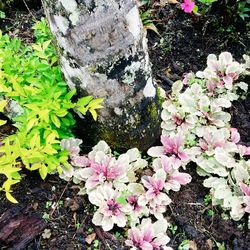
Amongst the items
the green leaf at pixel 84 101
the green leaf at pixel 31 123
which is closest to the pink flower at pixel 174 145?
the green leaf at pixel 84 101

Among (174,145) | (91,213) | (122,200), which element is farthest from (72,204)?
(174,145)

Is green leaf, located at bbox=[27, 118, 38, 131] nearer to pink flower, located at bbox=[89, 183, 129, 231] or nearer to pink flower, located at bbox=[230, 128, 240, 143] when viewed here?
pink flower, located at bbox=[89, 183, 129, 231]

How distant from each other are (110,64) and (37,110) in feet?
1.69

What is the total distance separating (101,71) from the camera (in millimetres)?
2549

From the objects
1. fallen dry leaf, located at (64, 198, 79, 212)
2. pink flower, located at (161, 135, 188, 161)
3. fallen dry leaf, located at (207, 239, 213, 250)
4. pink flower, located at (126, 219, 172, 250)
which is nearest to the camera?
pink flower, located at (126, 219, 172, 250)

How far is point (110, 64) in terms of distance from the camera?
253 centimetres

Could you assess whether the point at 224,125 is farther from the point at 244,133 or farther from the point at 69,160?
the point at 69,160

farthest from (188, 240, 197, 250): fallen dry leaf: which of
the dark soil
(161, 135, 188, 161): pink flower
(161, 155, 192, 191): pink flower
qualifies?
(161, 135, 188, 161): pink flower

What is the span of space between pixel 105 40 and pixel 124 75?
0.97 ft

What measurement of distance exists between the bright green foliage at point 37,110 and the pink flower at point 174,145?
588 millimetres

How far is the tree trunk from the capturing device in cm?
233

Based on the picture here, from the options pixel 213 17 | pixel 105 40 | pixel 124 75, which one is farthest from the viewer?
pixel 213 17

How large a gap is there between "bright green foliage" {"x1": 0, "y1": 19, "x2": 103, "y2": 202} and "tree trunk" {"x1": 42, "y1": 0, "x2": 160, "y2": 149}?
0.43 feet

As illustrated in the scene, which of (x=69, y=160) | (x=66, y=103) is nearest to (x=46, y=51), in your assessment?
(x=66, y=103)
